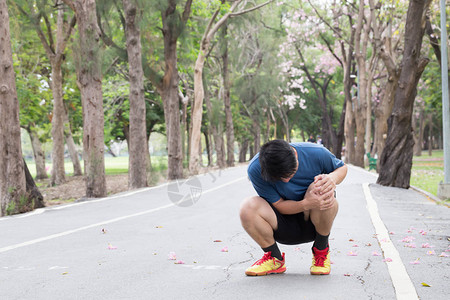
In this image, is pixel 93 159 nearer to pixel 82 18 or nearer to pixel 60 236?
pixel 82 18

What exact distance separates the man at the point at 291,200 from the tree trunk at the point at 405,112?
12.6 m

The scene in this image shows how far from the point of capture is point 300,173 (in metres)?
4.89

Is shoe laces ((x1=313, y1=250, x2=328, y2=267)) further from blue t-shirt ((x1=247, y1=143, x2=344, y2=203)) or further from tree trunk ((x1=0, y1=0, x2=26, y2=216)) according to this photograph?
tree trunk ((x1=0, y1=0, x2=26, y2=216))

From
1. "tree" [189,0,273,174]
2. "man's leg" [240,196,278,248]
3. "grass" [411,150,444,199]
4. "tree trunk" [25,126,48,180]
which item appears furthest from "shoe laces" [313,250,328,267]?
"tree trunk" [25,126,48,180]

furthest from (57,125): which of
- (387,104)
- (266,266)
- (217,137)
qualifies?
(266,266)

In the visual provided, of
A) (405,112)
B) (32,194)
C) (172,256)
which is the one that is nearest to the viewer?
(172,256)

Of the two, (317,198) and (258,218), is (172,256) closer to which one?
(258,218)

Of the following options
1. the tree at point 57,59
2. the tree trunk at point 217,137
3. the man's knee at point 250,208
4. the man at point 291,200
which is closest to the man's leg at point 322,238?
the man at point 291,200

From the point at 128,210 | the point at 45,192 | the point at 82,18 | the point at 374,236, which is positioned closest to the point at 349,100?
the point at 45,192

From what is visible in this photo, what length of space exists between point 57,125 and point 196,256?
21541 mm

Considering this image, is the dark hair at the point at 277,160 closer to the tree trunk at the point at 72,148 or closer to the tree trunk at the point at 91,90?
the tree trunk at the point at 91,90

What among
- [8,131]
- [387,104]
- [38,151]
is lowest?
[38,151]

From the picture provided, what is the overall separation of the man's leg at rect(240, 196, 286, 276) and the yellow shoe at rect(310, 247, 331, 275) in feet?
1.12

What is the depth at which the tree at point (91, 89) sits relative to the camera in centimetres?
1562
